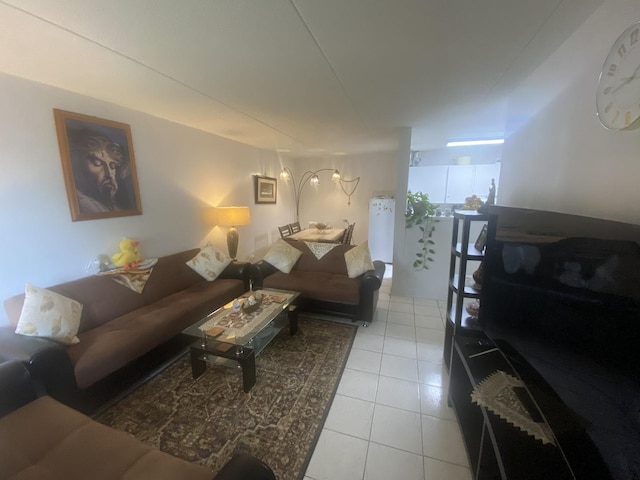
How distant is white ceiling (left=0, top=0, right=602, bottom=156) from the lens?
1148 millimetres

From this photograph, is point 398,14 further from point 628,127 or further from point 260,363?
point 260,363

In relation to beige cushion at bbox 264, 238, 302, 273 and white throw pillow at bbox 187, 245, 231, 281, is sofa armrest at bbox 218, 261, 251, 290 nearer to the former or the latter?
white throw pillow at bbox 187, 245, 231, 281

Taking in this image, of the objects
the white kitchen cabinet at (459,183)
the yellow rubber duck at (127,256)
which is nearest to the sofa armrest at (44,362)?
the yellow rubber duck at (127,256)

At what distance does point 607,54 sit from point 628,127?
43cm

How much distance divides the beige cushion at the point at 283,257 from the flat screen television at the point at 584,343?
256 centimetres

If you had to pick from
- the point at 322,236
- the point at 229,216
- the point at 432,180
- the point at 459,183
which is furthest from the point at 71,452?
the point at 459,183

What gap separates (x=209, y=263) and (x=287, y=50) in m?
2.48

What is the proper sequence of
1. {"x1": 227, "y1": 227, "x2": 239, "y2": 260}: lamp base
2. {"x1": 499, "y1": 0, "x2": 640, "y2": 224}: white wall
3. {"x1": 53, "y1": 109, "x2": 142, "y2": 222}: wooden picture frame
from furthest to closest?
{"x1": 227, "y1": 227, "x2": 239, "y2": 260}: lamp base < {"x1": 53, "y1": 109, "x2": 142, "y2": 222}: wooden picture frame < {"x1": 499, "y1": 0, "x2": 640, "y2": 224}: white wall

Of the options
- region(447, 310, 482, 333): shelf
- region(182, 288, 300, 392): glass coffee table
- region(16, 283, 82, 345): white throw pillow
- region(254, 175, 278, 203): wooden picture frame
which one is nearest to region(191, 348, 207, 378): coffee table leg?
region(182, 288, 300, 392): glass coffee table

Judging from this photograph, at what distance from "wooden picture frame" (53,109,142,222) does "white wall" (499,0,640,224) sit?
353cm

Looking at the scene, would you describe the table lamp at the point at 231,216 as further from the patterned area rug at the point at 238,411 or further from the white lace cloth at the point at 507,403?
the white lace cloth at the point at 507,403

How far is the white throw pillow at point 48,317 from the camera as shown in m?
1.62

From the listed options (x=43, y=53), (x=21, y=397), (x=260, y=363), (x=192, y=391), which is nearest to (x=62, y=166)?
(x=43, y=53)

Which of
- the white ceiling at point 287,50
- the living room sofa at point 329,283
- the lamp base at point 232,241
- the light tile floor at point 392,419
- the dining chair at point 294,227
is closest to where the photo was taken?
the white ceiling at point 287,50
